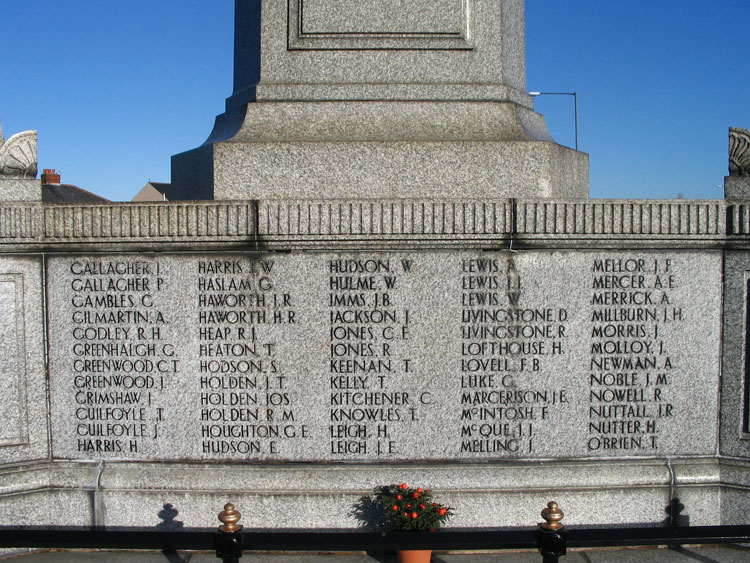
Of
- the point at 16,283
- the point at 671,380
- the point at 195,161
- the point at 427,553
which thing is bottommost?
the point at 427,553

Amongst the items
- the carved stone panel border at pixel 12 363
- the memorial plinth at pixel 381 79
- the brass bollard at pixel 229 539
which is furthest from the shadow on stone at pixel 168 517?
the memorial plinth at pixel 381 79

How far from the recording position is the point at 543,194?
562 cm

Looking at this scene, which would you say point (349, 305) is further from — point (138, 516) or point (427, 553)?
point (138, 516)

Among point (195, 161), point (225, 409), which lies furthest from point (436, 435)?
point (195, 161)

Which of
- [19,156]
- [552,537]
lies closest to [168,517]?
[19,156]

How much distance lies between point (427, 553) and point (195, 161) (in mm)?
4057

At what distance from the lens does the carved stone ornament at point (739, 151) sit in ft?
17.8

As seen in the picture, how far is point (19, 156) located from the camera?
18.0ft

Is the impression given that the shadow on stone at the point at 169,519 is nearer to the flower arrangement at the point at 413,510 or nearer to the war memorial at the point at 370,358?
the war memorial at the point at 370,358

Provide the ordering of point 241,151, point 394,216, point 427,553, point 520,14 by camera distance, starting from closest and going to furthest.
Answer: point 427,553 → point 394,216 → point 241,151 → point 520,14

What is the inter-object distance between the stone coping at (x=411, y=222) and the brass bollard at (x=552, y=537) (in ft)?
9.00

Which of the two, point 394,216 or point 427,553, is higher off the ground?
point 394,216

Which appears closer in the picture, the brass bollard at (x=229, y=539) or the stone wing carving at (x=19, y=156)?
the brass bollard at (x=229, y=539)

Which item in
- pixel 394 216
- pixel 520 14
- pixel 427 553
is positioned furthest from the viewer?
pixel 520 14
